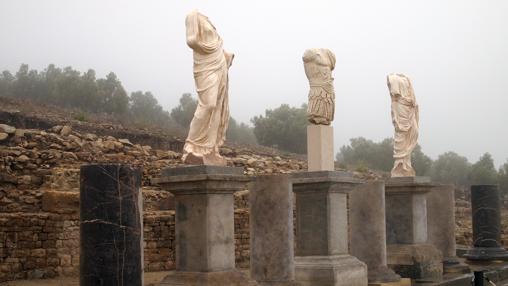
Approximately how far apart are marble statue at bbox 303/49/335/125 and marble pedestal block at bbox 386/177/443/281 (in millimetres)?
3357

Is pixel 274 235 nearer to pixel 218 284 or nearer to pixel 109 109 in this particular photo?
pixel 218 284

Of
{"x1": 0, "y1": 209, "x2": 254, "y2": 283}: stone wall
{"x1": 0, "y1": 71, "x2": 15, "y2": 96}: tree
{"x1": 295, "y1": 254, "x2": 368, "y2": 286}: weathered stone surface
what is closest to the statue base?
{"x1": 295, "y1": 254, "x2": 368, "y2": 286}: weathered stone surface

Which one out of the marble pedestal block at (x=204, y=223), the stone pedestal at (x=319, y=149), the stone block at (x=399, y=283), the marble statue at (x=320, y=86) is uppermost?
the marble statue at (x=320, y=86)

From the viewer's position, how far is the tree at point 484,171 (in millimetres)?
49406

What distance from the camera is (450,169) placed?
57781 mm

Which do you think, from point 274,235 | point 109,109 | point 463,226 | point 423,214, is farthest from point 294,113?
point 274,235

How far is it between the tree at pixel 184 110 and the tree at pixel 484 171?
22.4m

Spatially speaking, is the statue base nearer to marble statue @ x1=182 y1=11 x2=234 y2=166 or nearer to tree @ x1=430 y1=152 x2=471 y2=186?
marble statue @ x1=182 y1=11 x2=234 y2=166

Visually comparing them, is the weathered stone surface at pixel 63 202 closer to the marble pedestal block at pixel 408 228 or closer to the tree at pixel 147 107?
the marble pedestal block at pixel 408 228

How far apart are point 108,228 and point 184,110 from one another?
47.0 meters

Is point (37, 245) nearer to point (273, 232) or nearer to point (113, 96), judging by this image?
point (273, 232)

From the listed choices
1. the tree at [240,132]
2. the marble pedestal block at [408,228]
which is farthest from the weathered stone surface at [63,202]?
the tree at [240,132]

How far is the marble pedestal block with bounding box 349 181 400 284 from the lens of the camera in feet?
39.1

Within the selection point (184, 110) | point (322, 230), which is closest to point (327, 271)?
point (322, 230)
